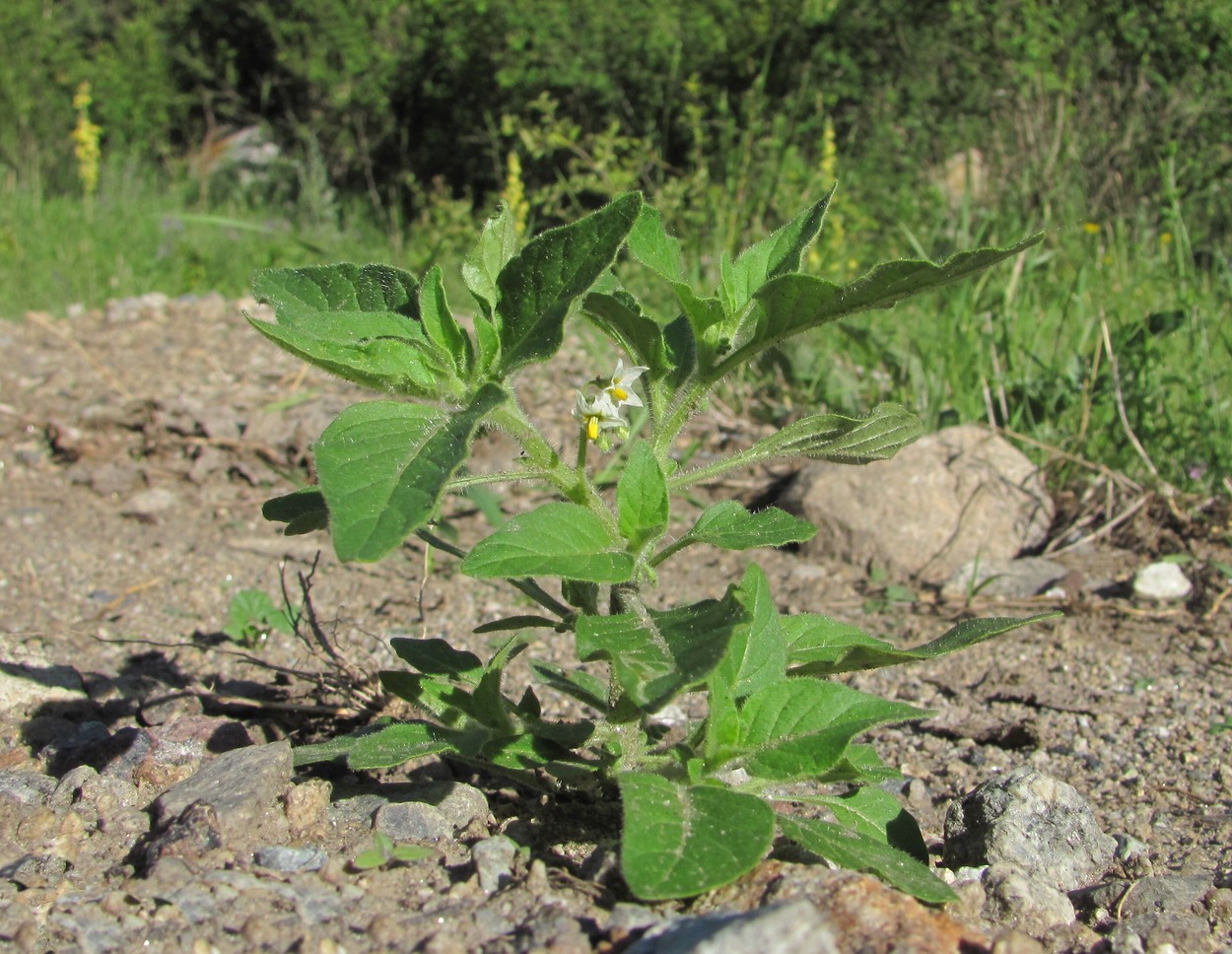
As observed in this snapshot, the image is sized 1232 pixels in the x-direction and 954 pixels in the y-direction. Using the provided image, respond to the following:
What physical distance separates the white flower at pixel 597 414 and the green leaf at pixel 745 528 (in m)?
0.20

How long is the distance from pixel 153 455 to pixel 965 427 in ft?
8.64

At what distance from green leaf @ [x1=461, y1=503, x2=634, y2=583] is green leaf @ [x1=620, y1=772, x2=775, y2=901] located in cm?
27

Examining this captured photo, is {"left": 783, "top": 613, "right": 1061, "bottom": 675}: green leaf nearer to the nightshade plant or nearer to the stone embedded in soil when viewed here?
the nightshade plant

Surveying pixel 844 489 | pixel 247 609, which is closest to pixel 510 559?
pixel 247 609

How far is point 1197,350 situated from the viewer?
362cm

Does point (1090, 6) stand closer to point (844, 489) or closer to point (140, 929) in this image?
point (844, 489)

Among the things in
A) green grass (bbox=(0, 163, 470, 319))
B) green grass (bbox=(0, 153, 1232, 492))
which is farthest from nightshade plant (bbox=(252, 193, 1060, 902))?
green grass (bbox=(0, 163, 470, 319))

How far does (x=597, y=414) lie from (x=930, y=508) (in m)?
1.87

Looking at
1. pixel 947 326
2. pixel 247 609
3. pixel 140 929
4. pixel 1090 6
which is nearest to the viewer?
pixel 140 929

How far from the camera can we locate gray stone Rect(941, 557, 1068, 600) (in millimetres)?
3086

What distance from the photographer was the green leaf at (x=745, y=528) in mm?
1508

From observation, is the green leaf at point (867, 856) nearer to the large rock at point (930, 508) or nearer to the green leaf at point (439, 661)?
the green leaf at point (439, 661)

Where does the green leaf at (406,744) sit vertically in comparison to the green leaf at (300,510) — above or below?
below

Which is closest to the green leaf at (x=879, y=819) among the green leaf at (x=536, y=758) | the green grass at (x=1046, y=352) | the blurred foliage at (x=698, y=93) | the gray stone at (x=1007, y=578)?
the green leaf at (x=536, y=758)
